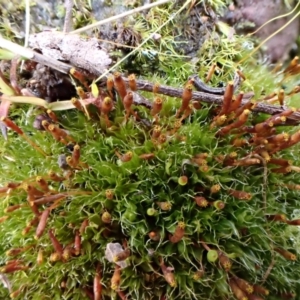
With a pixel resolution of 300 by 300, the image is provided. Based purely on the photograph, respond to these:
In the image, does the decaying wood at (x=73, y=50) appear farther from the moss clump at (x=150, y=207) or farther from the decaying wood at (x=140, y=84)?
the moss clump at (x=150, y=207)

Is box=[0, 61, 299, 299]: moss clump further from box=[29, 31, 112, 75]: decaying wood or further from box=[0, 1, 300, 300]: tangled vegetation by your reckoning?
box=[29, 31, 112, 75]: decaying wood

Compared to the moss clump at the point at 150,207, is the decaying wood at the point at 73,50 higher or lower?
higher

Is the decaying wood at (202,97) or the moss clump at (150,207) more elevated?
the decaying wood at (202,97)

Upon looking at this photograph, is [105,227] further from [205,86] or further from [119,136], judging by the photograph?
[205,86]

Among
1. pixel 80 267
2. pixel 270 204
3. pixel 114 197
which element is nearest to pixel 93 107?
pixel 114 197

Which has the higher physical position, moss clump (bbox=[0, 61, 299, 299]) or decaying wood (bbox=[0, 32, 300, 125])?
decaying wood (bbox=[0, 32, 300, 125])

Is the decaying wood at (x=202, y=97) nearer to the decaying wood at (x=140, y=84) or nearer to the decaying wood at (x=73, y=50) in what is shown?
the decaying wood at (x=140, y=84)

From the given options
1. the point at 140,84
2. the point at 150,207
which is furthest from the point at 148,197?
the point at 140,84

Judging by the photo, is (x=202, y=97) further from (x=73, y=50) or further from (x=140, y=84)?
(x=73, y=50)

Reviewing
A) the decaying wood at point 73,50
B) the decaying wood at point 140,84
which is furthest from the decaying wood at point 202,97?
the decaying wood at point 73,50

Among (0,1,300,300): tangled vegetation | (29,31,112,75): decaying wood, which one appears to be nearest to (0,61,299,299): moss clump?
(0,1,300,300): tangled vegetation
